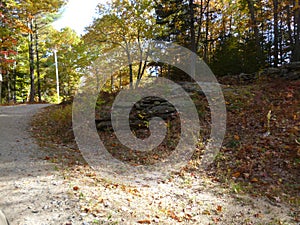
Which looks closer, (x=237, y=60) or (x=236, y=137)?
(x=236, y=137)

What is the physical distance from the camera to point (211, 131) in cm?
649

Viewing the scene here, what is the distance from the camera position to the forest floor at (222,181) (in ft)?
10.6

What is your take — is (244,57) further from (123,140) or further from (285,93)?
(123,140)

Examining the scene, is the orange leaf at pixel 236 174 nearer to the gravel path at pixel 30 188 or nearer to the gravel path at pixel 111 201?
the gravel path at pixel 111 201

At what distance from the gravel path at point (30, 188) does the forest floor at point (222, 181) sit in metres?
0.17

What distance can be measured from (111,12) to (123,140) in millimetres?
8824

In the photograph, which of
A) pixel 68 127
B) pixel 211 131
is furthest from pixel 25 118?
pixel 211 131

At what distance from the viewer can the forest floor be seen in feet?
10.6

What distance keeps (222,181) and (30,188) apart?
3.31m

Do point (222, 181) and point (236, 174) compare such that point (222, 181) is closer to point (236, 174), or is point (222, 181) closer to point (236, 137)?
point (236, 174)

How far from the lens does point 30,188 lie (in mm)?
3498

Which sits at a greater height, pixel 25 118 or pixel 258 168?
pixel 25 118

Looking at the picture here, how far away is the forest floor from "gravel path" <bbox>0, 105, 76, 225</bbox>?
0.17m

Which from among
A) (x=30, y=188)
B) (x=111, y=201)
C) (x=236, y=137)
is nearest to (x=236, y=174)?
(x=236, y=137)
